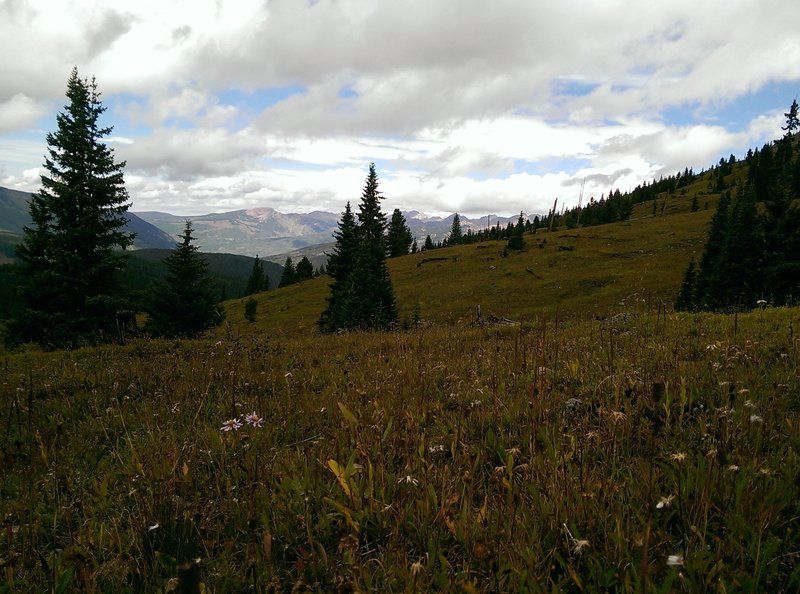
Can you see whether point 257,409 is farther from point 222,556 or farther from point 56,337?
point 56,337

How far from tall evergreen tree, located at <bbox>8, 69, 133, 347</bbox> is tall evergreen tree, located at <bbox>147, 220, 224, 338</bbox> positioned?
5587mm

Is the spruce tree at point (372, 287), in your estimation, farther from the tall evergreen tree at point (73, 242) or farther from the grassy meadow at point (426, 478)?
the grassy meadow at point (426, 478)

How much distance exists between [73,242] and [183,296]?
8192 millimetres

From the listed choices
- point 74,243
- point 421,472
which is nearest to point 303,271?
point 74,243

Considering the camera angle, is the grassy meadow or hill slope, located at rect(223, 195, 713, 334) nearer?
the grassy meadow

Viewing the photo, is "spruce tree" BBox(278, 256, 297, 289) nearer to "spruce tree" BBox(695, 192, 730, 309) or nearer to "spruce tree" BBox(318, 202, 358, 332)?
"spruce tree" BBox(318, 202, 358, 332)

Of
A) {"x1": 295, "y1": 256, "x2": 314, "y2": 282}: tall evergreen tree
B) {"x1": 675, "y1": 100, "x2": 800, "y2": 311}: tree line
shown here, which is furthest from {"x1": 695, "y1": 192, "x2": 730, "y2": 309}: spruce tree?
{"x1": 295, "y1": 256, "x2": 314, "y2": 282}: tall evergreen tree

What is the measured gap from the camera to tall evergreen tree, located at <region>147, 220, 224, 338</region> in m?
30.6

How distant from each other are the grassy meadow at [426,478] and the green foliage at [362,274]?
18874 mm

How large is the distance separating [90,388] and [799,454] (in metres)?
8.06

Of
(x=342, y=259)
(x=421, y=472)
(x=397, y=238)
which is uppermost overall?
(x=397, y=238)

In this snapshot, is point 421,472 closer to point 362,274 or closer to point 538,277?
point 362,274

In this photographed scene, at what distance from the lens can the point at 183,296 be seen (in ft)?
102

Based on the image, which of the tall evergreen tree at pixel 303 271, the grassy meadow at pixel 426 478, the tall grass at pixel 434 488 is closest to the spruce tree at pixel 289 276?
the tall evergreen tree at pixel 303 271
